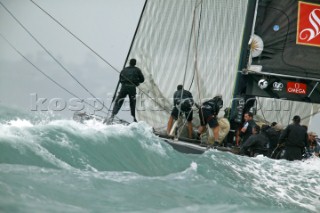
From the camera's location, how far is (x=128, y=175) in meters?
8.25

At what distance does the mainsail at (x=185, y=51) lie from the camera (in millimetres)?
12922

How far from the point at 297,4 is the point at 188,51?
2.33 meters

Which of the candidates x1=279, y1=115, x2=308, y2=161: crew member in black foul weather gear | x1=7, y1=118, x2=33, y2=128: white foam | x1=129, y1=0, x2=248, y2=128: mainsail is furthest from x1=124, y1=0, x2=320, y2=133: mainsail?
x1=7, y1=118, x2=33, y2=128: white foam

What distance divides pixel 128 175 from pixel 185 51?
5.12 m

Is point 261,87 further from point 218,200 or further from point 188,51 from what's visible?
point 218,200

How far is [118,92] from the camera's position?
507 inches

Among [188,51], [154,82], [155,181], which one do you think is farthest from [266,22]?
[155,181]

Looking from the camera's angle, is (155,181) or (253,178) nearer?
(155,181)

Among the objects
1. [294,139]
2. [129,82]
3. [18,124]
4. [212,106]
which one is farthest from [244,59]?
[18,124]

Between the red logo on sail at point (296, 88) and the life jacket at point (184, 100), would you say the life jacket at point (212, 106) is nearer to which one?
the life jacket at point (184, 100)

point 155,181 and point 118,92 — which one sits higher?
point 118,92

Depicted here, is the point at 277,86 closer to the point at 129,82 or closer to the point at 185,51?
the point at 185,51

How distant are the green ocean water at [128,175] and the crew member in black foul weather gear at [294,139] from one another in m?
0.26

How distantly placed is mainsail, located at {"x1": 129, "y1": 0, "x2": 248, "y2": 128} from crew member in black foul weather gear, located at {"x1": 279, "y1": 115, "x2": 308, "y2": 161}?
2062 mm
